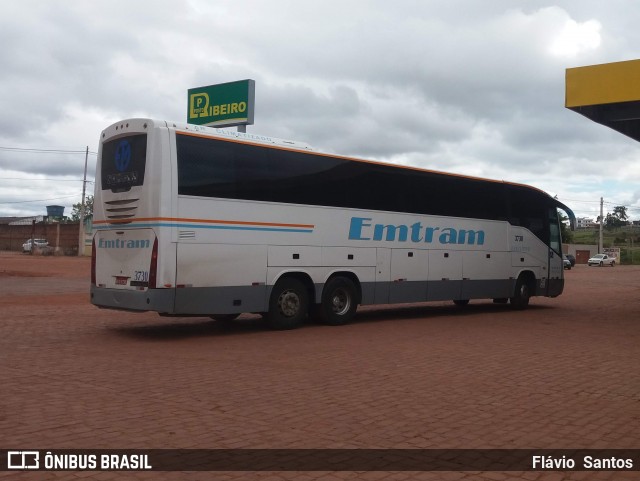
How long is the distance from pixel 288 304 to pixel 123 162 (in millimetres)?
4211

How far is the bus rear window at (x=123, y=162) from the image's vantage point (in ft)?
38.3

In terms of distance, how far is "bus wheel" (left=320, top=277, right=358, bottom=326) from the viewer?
1416 cm

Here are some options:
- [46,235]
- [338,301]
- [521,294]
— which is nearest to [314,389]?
[338,301]

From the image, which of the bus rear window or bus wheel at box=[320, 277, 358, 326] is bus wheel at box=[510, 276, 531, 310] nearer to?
bus wheel at box=[320, 277, 358, 326]

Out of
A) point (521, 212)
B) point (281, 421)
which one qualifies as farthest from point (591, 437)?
point (521, 212)

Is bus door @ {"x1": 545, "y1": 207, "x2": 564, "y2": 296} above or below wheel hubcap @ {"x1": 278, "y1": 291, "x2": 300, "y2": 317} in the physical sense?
above

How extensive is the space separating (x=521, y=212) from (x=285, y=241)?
360 inches

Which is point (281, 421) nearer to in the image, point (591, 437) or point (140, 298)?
point (591, 437)

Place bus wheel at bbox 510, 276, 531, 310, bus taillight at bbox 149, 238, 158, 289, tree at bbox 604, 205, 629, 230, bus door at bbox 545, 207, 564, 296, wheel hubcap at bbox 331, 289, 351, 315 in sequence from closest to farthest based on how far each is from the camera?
1. bus taillight at bbox 149, 238, 158, 289
2. wheel hubcap at bbox 331, 289, 351, 315
3. bus wheel at bbox 510, 276, 531, 310
4. bus door at bbox 545, 207, 564, 296
5. tree at bbox 604, 205, 629, 230

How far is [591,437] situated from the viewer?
5.97 meters

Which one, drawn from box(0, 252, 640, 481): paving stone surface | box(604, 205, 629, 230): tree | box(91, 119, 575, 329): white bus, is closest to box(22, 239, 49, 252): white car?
box(0, 252, 640, 481): paving stone surface

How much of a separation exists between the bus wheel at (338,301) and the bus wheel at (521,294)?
22.2 ft

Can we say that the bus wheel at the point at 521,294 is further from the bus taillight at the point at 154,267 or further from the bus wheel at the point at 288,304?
the bus taillight at the point at 154,267

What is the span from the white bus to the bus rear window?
0.11 ft
